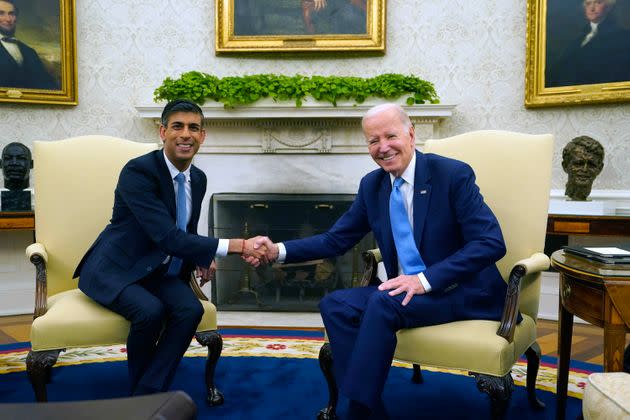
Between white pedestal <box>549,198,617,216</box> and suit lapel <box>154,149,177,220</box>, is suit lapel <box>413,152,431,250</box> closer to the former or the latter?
suit lapel <box>154,149,177,220</box>

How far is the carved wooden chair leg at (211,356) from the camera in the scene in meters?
2.77

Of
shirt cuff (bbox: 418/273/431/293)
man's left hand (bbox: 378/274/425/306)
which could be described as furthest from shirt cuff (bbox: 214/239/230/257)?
shirt cuff (bbox: 418/273/431/293)

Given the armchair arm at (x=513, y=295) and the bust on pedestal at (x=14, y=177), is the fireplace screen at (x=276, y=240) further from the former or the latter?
the armchair arm at (x=513, y=295)

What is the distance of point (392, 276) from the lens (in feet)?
8.31

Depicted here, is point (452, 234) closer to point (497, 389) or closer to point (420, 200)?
point (420, 200)

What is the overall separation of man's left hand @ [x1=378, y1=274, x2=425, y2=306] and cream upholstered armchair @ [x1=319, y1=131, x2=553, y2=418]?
0.14 meters

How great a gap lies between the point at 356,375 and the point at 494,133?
1484 millimetres

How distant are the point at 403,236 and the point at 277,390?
1190 millimetres

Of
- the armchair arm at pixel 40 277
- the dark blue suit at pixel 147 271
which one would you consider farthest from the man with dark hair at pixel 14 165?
the dark blue suit at pixel 147 271

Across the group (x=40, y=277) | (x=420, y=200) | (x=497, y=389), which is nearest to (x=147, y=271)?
(x=40, y=277)

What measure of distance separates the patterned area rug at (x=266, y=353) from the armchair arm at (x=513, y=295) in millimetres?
1056

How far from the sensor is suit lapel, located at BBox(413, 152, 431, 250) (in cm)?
240

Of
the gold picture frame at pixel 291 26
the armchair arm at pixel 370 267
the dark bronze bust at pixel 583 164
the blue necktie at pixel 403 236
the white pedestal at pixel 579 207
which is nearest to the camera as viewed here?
the blue necktie at pixel 403 236

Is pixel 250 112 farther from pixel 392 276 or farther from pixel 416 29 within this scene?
pixel 392 276
